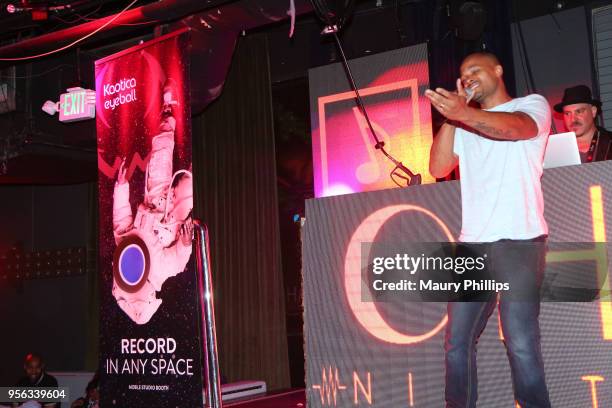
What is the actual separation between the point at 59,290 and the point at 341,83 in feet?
15.0

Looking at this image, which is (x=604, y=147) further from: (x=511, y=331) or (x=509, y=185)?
(x=511, y=331)

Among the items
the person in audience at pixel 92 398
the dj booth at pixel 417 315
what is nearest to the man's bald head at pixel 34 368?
the person in audience at pixel 92 398

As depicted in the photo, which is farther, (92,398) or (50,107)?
(50,107)

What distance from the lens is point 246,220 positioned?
7.26 meters

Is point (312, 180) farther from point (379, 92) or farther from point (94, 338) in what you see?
point (94, 338)

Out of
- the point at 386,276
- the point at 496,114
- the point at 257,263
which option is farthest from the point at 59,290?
the point at 496,114

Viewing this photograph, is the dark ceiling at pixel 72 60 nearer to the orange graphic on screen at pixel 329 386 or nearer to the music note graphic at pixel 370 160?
the music note graphic at pixel 370 160

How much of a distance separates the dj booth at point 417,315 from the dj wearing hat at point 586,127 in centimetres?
151

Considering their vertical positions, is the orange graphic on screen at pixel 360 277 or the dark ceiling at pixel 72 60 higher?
the dark ceiling at pixel 72 60

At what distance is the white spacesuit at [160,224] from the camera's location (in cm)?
444

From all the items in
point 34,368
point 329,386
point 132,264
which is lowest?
point 34,368

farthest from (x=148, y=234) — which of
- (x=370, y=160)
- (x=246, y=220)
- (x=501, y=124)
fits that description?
(x=501, y=124)

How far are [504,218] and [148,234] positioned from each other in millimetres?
2798

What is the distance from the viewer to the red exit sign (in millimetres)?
6289
